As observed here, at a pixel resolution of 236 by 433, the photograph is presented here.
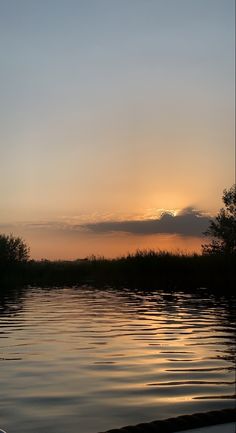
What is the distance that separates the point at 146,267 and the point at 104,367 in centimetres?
2977

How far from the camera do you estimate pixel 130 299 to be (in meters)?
27.4

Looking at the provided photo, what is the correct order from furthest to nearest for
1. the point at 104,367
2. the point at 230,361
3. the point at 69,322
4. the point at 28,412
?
the point at 69,322, the point at 230,361, the point at 104,367, the point at 28,412

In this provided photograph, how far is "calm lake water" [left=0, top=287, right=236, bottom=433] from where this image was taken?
7.24 metres

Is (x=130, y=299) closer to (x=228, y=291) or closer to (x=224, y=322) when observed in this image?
(x=228, y=291)

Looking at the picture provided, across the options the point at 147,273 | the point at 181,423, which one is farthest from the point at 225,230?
the point at 181,423

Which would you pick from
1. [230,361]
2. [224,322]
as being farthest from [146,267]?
[230,361]

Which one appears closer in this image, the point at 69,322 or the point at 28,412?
the point at 28,412

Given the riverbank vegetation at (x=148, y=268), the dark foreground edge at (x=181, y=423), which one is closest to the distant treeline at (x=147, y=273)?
the riverbank vegetation at (x=148, y=268)

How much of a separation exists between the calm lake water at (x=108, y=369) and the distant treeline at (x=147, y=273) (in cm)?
1571

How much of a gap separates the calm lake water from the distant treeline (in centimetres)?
1571

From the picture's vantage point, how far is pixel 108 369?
998 cm

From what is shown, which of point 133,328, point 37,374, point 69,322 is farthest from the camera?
point 69,322

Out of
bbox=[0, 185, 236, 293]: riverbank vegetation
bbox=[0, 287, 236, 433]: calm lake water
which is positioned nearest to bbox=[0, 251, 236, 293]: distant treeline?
bbox=[0, 185, 236, 293]: riverbank vegetation

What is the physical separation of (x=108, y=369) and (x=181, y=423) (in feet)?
15.1
